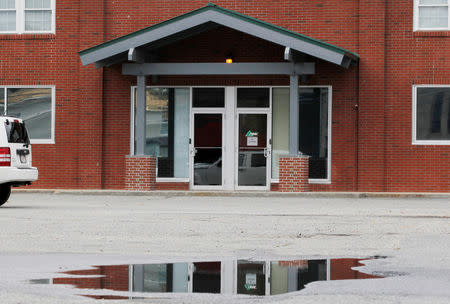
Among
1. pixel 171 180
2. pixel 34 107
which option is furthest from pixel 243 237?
pixel 34 107

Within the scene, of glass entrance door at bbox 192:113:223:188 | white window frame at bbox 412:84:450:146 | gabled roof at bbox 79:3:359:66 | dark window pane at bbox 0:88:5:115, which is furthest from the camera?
dark window pane at bbox 0:88:5:115

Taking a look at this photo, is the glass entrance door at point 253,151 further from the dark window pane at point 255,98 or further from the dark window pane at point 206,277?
the dark window pane at point 206,277

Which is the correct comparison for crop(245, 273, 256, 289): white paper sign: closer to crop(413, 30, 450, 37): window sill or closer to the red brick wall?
the red brick wall

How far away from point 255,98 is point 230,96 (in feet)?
2.37

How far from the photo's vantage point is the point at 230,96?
85.0 ft

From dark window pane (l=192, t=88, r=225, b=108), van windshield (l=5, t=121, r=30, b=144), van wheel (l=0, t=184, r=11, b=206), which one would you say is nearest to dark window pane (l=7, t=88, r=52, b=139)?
dark window pane (l=192, t=88, r=225, b=108)

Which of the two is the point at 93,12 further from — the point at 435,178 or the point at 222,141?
the point at 435,178

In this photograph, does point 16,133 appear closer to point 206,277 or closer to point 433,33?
point 206,277

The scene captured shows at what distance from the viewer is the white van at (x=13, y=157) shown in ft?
59.3

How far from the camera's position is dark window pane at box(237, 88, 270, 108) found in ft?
84.8

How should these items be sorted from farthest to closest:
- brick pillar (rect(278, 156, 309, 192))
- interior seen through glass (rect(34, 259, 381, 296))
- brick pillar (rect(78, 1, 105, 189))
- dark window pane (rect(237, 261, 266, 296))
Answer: brick pillar (rect(78, 1, 105, 189)) → brick pillar (rect(278, 156, 309, 192)) → interior seen through glass (rect(34, 259, 381, 296)) → dark window pane (rect(237, 261, 266, 296))

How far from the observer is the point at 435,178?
25.1m

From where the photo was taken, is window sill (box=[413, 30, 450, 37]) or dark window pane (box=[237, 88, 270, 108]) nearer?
window sill (box=[413, 30, 450, 37])

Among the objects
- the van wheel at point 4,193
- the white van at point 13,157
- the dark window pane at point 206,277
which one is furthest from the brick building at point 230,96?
the dark window pane at point 206,277
